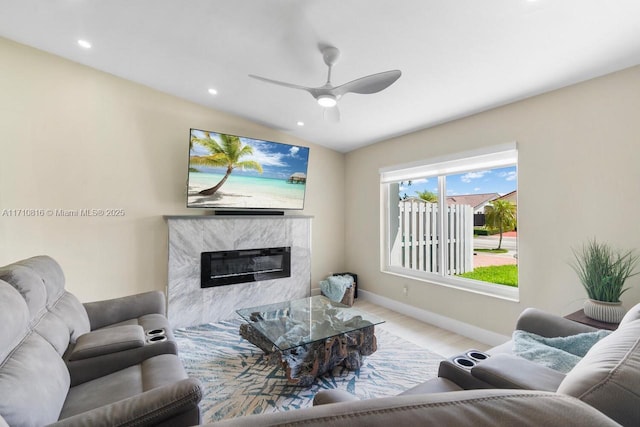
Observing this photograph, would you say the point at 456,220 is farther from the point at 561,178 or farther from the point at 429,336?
the point at 429,336

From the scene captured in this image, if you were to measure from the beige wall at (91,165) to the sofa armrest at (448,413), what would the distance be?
3.58 meters

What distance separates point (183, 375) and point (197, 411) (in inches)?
18.7

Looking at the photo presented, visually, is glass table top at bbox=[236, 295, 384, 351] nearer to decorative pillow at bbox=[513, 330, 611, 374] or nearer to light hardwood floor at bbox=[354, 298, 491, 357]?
light hardwood floor at bbox=[354, 298, 491, 357]

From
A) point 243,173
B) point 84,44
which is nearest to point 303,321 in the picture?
point 243,173

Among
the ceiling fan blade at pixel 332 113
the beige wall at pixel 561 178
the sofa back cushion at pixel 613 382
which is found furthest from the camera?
the ceiling fan blade at pixel 332 113

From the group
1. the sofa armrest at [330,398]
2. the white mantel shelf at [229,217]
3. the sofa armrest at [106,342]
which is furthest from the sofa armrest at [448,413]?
the white mantel shelf at [229,217]

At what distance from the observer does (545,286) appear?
260 cm

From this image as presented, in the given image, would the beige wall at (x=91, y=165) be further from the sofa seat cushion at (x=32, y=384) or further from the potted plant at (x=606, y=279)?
the potted plant at (x=606, y=279)

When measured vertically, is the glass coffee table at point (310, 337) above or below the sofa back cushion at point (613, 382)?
below

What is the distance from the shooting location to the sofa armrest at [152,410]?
984mm

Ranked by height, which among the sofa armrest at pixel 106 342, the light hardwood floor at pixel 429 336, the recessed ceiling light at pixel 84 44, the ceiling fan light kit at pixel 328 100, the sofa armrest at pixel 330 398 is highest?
the recessed ceiling light at pixel 84 44

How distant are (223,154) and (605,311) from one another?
3883mm

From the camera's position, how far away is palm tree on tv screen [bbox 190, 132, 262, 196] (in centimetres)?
349

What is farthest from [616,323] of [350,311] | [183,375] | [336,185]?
[336,185]
